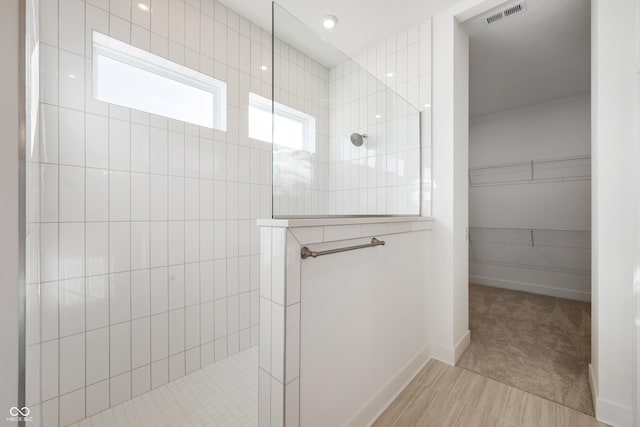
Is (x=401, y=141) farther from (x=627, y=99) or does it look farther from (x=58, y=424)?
(x=58, y=424)

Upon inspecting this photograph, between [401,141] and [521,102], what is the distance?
8.88 ft

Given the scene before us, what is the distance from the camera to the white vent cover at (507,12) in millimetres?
1830

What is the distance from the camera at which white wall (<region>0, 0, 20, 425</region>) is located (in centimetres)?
55

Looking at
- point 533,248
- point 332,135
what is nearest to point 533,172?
point 533,248

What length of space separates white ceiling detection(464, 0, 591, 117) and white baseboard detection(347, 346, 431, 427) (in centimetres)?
253

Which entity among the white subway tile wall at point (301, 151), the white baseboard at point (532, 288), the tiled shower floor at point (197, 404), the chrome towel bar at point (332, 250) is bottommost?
the tiled shower floor at point (197, 404)

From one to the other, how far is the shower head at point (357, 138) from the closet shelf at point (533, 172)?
122 inches

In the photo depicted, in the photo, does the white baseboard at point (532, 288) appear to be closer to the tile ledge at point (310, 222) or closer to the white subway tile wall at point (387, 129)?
the white subway tile wall at point (387, 129)

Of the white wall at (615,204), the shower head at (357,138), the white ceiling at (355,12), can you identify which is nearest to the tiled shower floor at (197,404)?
the shower head at (357,138)

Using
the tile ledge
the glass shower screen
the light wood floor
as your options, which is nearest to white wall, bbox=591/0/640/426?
the light wood floor

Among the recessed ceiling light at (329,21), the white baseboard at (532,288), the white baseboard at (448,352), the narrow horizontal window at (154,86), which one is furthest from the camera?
the white baseboard at (532,288)

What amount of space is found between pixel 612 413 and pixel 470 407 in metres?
0.66

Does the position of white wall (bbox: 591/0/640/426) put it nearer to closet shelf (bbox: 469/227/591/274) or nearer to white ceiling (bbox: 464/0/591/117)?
white ceiling (bbox: 464/0/591/117)

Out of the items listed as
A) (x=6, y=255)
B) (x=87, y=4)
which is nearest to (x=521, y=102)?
(x=87, y=4)
